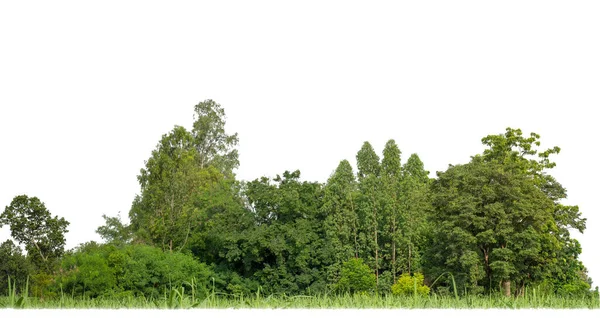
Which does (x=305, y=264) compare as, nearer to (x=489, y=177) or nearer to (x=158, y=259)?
(x=158, y=259)

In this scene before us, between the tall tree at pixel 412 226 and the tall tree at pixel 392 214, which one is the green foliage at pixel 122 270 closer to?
the tall tree at pixel 392 214

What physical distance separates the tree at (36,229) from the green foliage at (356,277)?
23015 millimetres

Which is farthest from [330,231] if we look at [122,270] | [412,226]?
[122,270]

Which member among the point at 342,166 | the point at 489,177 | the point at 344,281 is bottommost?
the point at 344,281

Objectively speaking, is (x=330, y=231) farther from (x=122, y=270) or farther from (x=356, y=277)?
(x=122, y=270)

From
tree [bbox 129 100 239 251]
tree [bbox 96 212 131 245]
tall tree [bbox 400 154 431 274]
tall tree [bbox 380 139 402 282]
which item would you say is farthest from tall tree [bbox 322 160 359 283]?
tree [bbox 96 212 131 245]

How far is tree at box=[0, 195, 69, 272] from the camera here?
45.7 meters

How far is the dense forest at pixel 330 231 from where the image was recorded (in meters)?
37.5

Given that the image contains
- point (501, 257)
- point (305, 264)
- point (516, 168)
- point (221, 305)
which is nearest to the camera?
point (221, 305)

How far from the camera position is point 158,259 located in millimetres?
44531

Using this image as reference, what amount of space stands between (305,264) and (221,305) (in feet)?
146

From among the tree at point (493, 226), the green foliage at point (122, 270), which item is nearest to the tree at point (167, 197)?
the green foliage at point (122, 270)

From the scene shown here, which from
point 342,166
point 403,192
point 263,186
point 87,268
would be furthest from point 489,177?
point 87,268
